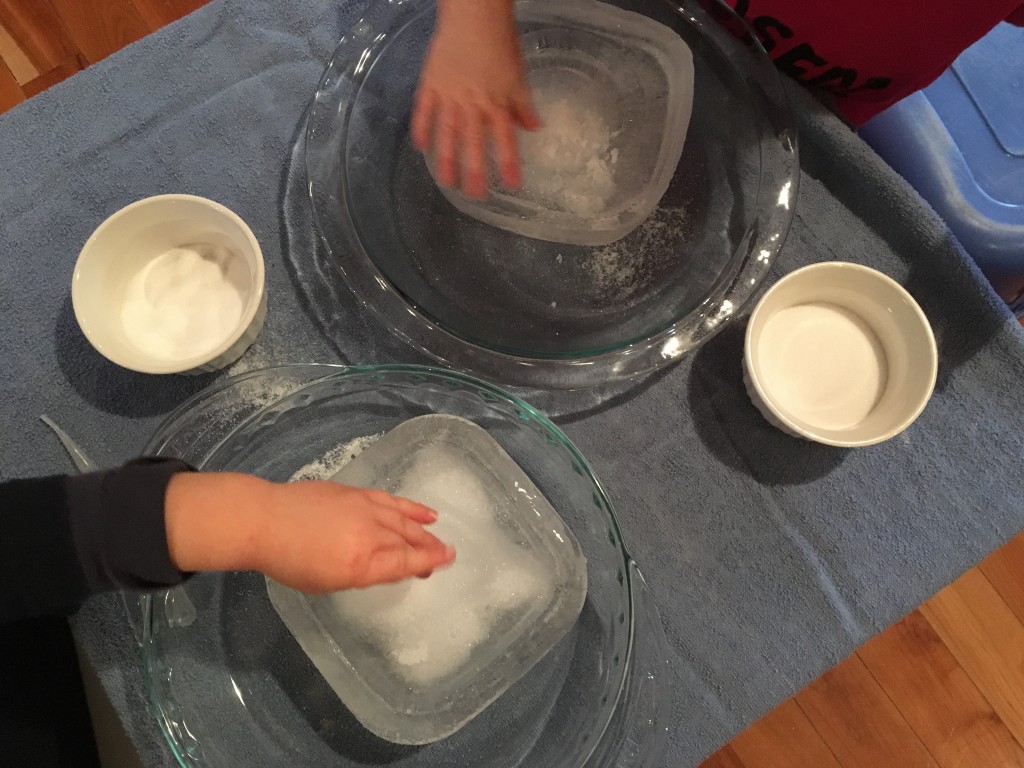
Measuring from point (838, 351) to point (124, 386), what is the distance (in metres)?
0.54

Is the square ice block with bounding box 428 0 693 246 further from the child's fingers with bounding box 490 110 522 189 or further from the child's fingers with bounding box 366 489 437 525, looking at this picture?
the child's fingers with bounding box 366 489 437 525

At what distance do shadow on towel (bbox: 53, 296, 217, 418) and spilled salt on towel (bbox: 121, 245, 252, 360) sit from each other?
3 cm

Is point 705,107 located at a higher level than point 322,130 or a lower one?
lower

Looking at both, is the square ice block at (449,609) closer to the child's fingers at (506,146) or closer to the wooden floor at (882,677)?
the child's fingers at (506,146)

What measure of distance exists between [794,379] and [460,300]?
26cm

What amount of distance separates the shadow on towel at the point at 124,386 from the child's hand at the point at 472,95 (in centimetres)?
24

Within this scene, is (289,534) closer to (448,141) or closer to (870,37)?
(448,141)

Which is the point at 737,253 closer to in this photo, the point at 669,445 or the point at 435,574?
the point at 669,445

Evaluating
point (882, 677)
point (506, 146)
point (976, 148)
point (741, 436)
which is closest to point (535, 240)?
point (506, 146)

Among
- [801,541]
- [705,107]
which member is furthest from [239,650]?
[705,107]

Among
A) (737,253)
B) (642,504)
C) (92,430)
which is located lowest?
(642,504)

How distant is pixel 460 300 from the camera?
21.4 inches

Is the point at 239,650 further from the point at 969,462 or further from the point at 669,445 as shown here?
the point at 969,462

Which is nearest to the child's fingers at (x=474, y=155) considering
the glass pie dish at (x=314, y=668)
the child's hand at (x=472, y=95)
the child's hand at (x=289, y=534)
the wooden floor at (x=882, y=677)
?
the child's hand at (x=472, y=95)
